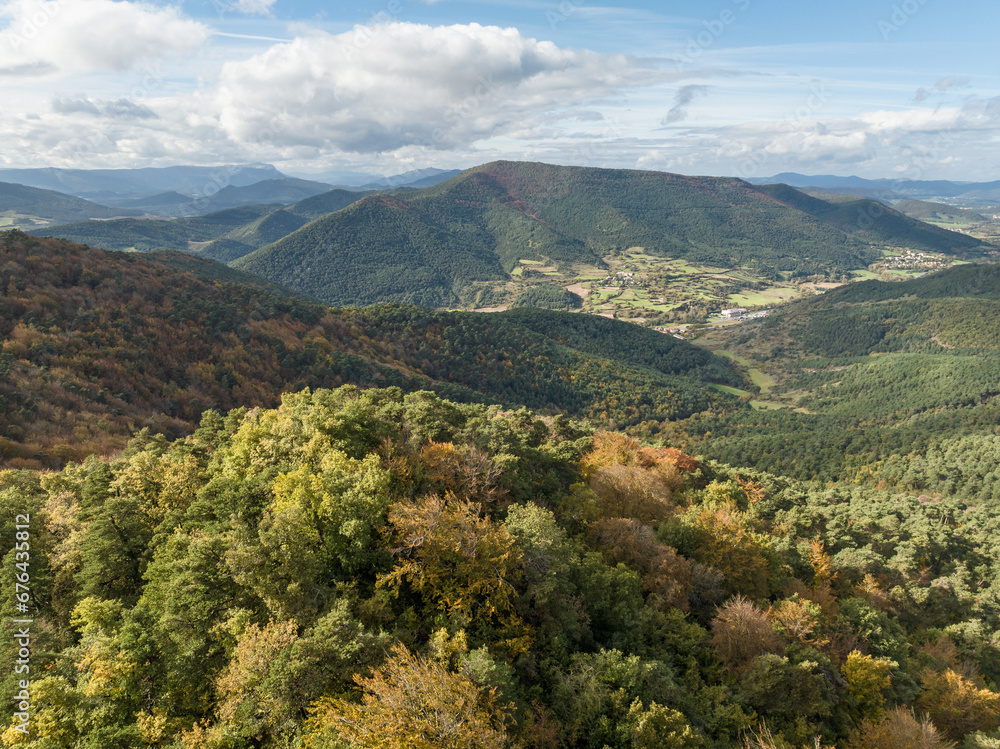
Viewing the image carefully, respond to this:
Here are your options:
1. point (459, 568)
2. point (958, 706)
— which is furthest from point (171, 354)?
point (958, 706)

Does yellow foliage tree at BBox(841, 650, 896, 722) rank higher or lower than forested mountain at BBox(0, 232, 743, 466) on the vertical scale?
lower

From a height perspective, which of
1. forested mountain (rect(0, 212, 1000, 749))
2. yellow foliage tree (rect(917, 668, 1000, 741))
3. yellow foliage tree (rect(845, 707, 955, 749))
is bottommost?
yellow foliage tree (rect(917, 668, 1000, 741))

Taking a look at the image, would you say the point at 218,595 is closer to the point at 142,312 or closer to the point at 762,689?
the point at 762,689

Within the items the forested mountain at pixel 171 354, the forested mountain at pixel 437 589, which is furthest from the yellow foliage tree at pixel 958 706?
the forested mountain at pixel 171 354

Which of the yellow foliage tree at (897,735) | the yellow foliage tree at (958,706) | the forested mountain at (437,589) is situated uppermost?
the forested mountain at (437,589)

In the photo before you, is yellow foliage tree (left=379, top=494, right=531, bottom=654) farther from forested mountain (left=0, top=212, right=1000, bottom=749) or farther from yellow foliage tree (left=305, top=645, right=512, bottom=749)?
yellow foliage tree (left=305, top=645, right=512, bottom=749)

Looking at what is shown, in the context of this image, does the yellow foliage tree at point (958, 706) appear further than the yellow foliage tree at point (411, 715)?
Yes

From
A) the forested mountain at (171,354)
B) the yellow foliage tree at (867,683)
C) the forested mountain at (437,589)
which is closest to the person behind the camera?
the forested mountain at (437,589)

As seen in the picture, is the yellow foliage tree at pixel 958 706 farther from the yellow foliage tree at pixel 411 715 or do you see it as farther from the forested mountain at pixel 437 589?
the yellow foliage tree at pixel 411 715

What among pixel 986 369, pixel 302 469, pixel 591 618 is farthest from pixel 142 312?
pixel 986 369

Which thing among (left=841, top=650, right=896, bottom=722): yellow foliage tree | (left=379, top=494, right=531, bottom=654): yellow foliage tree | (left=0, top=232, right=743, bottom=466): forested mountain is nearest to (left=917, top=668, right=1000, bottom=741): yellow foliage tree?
(left=841, top=650, right=896, bottom=722): yellow foliage tree
